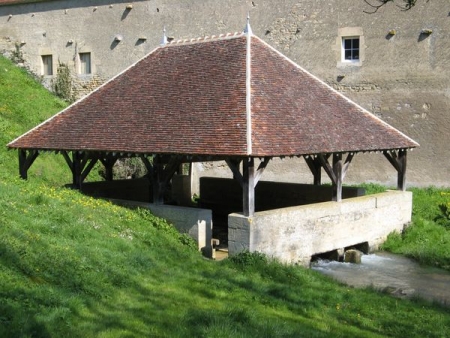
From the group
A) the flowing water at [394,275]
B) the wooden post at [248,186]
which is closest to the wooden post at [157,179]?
the wooden post at [248,186]

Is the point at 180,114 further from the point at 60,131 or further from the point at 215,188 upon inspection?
the point at 215,188

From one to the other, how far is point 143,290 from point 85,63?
1623 cm

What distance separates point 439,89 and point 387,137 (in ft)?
14.1

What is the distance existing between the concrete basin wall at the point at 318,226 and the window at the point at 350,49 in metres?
5.20

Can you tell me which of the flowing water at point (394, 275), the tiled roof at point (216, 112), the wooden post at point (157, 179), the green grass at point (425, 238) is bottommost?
the flowing water at point (394, 275)

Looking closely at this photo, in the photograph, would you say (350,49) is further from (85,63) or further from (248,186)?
(85,63)

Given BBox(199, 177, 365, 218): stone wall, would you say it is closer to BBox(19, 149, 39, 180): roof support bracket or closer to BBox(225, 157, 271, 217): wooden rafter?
BBox(225, 157, 271, 217): wooden rafter

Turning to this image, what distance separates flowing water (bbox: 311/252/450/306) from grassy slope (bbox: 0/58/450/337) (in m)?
0.92

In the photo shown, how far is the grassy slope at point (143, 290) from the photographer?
6.22 metres

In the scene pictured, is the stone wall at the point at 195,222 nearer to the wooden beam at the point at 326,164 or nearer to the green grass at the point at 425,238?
the wooden beam at the point at 326,164

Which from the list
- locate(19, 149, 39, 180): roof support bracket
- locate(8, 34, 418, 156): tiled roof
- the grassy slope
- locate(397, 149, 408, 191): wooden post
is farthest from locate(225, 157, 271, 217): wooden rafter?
locate(19, 149, 39, 180): roof support bracket

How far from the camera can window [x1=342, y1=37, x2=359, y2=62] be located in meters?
17.2

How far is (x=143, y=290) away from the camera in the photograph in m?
7.64

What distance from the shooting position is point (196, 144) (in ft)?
33.7
